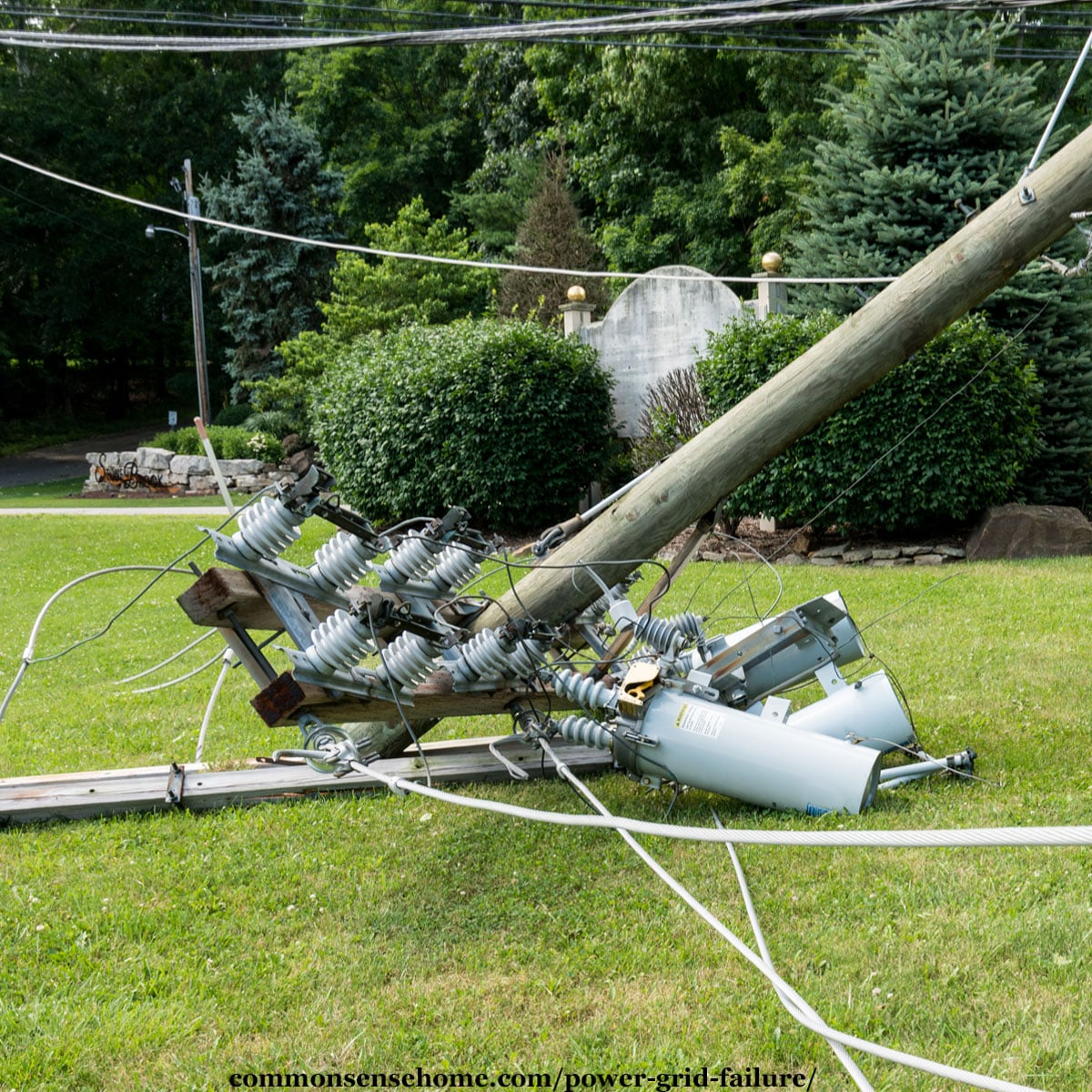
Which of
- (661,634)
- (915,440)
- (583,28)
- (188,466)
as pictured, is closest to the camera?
(661,634)

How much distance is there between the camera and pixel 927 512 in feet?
40.4

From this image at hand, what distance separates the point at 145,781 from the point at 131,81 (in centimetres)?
4198

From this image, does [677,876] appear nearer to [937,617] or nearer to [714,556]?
[937,617]

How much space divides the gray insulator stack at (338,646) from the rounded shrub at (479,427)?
383 inches

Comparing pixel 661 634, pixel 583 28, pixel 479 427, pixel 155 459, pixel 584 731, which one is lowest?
pixel 155 459

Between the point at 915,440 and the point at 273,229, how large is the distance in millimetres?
23702

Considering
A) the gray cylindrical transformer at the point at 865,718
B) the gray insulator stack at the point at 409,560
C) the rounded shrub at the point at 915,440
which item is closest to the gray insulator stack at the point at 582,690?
the gray insulator stack at the point at 409,560

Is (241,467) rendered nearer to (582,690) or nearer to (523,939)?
(582,690)

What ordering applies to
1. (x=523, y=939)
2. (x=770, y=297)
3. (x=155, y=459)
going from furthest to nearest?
(x=155, y=459)
(x=770, y=297)
(x=523, y=939)

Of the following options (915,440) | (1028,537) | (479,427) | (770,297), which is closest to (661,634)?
(915,440)

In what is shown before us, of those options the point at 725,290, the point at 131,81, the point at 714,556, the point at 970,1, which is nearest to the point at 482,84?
the point at 131,81

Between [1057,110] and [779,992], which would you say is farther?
[1057,110]

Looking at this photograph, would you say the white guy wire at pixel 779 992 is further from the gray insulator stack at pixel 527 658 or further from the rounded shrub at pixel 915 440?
the rounded shrub at pixel 915 440

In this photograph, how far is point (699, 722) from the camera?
4395 mm
